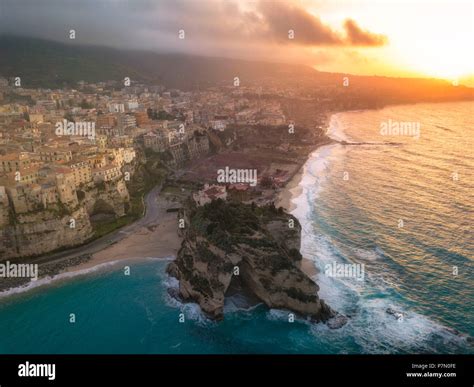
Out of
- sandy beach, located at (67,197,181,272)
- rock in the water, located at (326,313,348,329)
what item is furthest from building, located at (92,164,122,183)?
rock in the water, located at (326,313,348,329)

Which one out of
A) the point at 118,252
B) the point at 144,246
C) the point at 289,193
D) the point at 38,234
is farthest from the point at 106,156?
the point at 289,193

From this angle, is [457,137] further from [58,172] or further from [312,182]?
[58,172]

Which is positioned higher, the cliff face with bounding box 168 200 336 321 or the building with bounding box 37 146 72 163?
the building with bounding box 37 146 72 163

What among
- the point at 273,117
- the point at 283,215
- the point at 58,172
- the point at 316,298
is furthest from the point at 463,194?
the point at 273,117

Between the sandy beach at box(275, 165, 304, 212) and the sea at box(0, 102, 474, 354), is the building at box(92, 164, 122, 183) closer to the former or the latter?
the sea at box(0, 102, 474, 354)

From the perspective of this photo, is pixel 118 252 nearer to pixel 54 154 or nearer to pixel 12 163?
pixel 12 163
